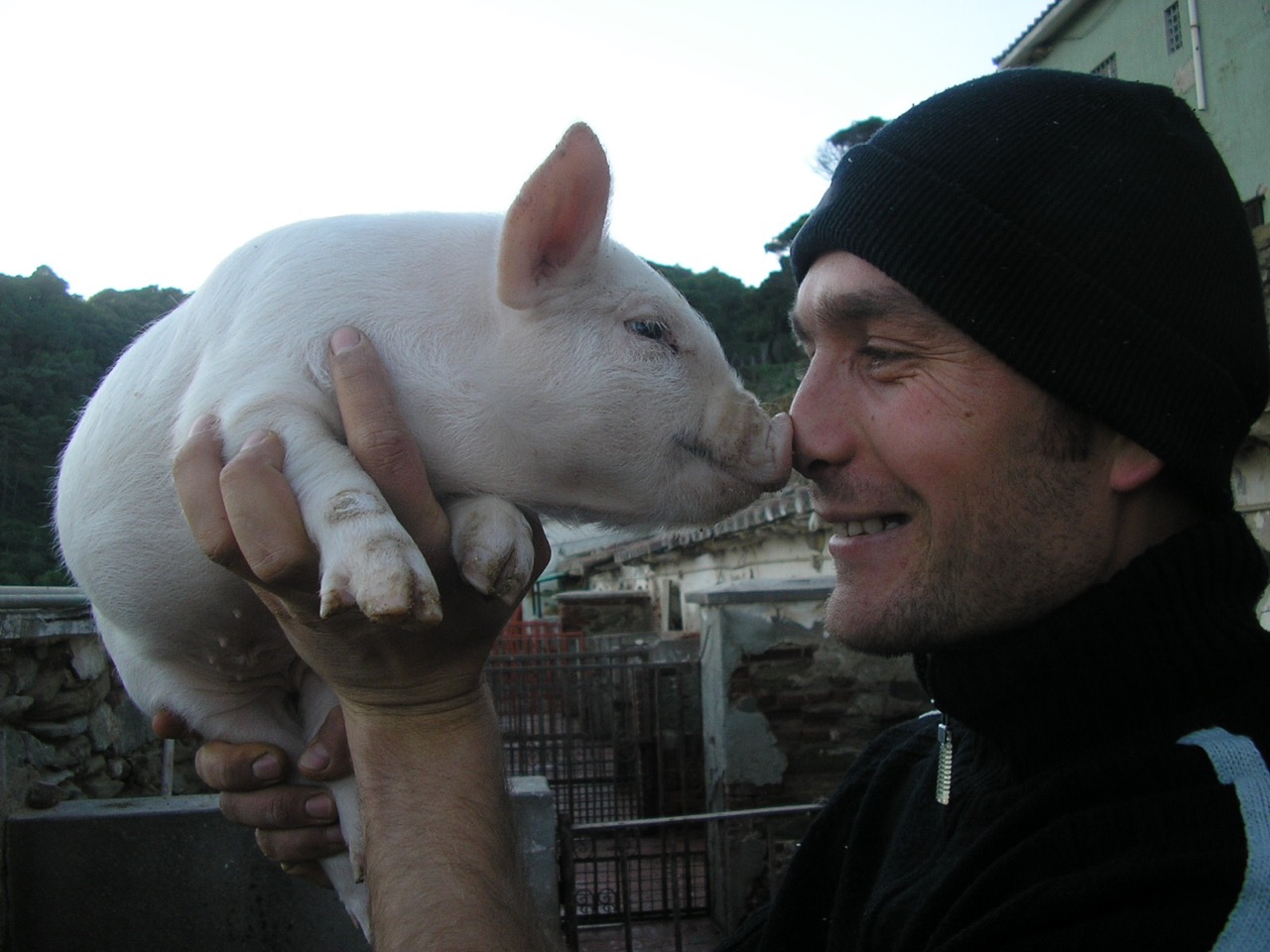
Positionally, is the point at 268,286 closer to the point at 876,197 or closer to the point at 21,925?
the point at 876,197

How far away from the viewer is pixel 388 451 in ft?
5.66

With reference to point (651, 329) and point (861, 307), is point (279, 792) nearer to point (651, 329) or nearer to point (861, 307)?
point (651, 329)

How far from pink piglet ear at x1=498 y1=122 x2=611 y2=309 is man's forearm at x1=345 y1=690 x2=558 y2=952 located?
868 mm

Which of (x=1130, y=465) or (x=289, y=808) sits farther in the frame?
(x=289, y=808)

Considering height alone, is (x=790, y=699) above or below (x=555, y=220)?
below

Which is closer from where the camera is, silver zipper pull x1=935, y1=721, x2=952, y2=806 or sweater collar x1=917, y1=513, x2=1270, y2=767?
sweater collar x1=917, y1=513, x2=1270, y2=767

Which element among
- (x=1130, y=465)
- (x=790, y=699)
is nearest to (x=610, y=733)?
(x=790, y=699)

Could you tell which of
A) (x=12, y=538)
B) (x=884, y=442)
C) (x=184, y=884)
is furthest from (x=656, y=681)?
(x=884, y=442)

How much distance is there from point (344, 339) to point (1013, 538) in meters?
1.24

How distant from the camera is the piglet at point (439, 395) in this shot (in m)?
1.96

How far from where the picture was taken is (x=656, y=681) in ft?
26.6

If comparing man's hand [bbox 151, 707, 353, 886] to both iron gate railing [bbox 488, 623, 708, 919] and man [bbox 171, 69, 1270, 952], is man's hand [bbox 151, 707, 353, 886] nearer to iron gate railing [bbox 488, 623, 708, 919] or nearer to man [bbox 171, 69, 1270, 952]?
man [bbox 171, 69, 1270, 952]

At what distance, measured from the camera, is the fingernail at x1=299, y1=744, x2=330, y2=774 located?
7.20 ft

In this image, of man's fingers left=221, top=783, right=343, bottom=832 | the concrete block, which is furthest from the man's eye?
the concrete block
